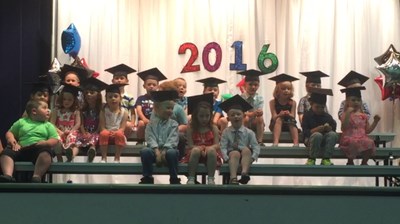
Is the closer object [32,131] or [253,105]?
[32,131]

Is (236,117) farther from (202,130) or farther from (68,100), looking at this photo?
(68,100)

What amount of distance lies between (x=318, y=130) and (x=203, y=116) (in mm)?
1468

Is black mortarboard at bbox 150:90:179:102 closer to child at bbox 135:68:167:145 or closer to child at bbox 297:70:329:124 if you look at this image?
child at bbox 135:68:167:145

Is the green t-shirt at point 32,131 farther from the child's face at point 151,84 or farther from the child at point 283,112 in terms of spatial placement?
the child at point 283,112

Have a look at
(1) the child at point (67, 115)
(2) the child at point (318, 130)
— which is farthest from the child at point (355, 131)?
(1) the child at point (67, 115)

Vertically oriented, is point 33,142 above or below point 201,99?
below

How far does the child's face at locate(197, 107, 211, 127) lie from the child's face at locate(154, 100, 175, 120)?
32cm

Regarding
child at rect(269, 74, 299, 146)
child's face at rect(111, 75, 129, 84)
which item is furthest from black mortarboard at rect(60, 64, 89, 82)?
child at rect(269, 74, 299, 146)

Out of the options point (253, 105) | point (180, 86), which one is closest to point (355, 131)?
point (253, 105)

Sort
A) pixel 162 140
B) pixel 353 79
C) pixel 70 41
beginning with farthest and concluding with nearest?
pixel 70 41 < pixel 353 79 < pixel 162 140

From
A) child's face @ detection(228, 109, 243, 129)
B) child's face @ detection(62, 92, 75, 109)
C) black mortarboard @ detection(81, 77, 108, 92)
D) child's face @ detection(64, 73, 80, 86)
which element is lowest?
child's face @ detection(228, 109, 243, 129)

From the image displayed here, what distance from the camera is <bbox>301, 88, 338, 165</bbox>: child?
8.22m

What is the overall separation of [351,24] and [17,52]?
4.91m

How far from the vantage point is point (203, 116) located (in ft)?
25.8
